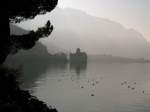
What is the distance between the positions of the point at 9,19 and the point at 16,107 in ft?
18.5

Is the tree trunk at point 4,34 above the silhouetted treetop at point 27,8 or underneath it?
underneath

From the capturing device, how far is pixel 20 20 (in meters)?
17.8

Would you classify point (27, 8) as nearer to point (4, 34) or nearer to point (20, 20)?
point (20, 20)

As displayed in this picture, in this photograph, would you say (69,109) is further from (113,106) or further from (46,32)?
(46,32)

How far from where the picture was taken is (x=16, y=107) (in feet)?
48.5

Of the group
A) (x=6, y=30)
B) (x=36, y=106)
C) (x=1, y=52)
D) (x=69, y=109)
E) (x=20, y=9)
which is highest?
(x=20, y=9)

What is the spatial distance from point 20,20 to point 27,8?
1140 millimetres

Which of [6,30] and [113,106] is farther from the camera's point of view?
[113,106]

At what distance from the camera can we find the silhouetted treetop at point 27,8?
16545 mm

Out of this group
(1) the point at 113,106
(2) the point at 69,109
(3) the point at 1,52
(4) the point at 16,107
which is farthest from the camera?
(1) the point at 113,106

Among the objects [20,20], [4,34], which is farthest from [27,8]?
[4,34]

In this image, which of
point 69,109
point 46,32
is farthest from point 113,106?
point 46,32

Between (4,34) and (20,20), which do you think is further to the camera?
(20,20)

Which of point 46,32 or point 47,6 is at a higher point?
point 47,6
